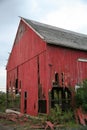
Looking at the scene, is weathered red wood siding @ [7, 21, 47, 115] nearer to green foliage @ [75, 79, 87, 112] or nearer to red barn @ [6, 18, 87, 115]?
red barn @ [6, 18, 87, 115]

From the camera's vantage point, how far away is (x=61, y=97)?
1705 cm

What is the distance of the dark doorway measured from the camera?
16.5 meters

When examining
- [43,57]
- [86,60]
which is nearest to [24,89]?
[43,57]

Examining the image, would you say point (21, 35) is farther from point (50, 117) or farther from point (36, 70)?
point (50, 117)

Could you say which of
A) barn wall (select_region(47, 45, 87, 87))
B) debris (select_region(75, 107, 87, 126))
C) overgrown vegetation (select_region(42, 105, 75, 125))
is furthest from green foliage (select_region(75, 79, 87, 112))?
barn wall (select_region(47, 45, 87, 87))

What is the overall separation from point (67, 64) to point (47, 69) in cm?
187

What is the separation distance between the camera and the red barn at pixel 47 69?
16828mm

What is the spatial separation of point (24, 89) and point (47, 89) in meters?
4.71

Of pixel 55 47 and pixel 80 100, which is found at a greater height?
pixel 55 47

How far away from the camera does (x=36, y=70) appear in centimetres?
Answer: 1859

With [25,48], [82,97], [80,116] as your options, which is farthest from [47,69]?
[25,48]

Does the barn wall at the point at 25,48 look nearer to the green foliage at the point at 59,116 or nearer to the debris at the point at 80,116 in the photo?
the green foliage at the point at 59,116

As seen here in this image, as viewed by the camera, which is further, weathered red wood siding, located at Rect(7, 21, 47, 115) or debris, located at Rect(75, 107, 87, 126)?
weathered red wood siding, located at Rect(7, 21, 47, 115)

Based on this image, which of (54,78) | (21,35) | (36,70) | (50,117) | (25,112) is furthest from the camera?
(21,35)
